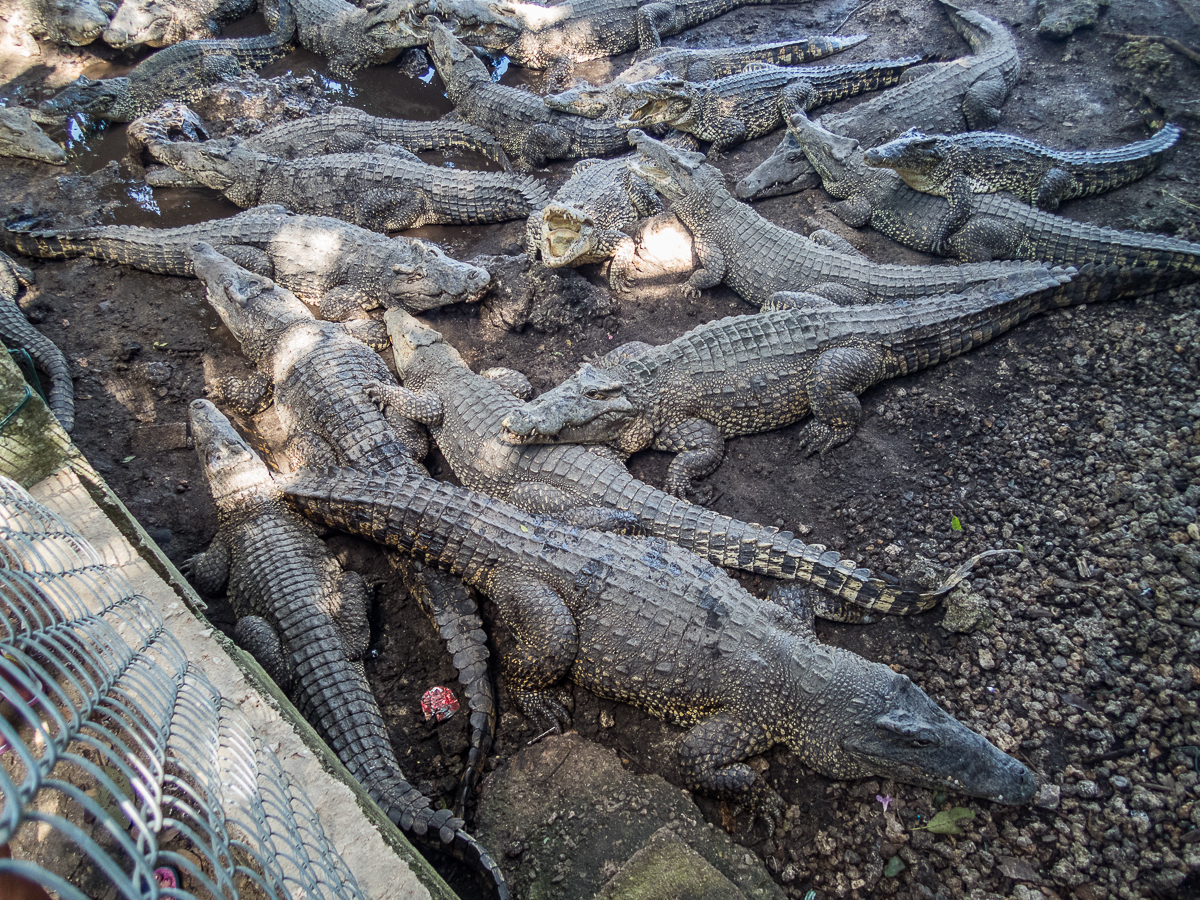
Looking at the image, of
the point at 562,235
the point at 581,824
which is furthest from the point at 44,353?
the point at 581,824

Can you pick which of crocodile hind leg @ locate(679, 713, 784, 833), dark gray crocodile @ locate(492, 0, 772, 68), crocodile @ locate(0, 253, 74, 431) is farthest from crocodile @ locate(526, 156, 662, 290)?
crocodile hind leg @ locate(679, 713, 784, 833)

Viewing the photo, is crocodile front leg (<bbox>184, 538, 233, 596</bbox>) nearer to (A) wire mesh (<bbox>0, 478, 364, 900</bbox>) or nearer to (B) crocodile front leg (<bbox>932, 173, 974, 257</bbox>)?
(A) wire mesh (<bbox>0, 478, 364, 900</bbox>)

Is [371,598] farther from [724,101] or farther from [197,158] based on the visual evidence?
[724,101]

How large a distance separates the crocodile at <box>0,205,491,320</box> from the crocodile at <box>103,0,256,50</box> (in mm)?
4107

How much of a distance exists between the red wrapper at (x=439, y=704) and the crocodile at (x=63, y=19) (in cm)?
979

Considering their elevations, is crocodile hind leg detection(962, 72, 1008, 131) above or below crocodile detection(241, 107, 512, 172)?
above

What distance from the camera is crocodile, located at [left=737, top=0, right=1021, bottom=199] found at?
616cm

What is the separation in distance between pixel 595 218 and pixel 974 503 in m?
3.84

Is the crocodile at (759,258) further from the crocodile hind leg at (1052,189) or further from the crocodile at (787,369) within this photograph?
the crocodile hind leg at (1052,189)

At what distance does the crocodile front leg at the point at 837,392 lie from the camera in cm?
429

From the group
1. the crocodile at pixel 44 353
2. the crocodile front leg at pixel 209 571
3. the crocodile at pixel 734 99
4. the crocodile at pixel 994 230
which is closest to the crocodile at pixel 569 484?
the crocodile front leg at pixel 209 571

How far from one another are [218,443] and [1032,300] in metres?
5.69

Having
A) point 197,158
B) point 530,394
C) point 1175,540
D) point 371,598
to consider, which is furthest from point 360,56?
point 1175,540

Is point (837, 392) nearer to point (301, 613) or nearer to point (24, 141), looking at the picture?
point (301, 613)
